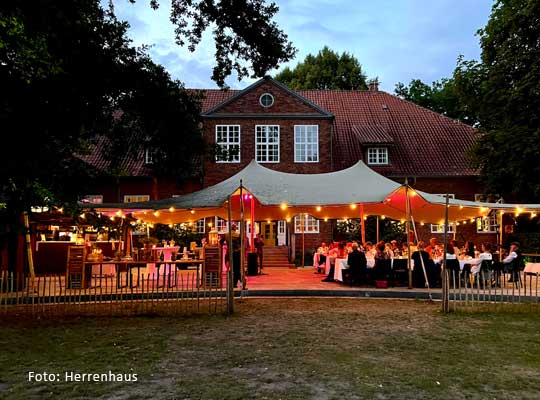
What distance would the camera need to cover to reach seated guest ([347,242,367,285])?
1266 cm

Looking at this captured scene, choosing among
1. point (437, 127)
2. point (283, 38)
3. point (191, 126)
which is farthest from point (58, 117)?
point (437, 127)

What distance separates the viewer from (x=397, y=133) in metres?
27.0

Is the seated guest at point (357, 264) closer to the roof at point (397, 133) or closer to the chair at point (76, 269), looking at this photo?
the chair at point (76, 269)

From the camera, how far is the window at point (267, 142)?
78.9 ft

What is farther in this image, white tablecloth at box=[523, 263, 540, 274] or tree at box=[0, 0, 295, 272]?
white tablecloth at box=[523, 263, 540, 274]

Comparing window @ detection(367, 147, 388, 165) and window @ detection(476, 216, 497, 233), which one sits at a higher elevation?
window @ detection(367, 147, 388, 165)

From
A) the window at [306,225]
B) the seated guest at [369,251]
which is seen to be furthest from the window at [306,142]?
the seated guest at [369,251]

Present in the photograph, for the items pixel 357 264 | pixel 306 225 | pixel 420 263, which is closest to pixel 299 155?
pixel 306 225

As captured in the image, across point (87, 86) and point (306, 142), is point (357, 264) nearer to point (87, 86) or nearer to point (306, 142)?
point (87, 86)

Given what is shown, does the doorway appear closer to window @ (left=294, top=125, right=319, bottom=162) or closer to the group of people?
window @ (left=294, top=125, right=319, bottom=162)

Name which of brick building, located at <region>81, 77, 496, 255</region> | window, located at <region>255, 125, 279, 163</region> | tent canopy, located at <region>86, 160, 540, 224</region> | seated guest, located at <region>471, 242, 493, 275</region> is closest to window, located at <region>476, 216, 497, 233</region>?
brick building, located at <region>81, 77, 496, 255</region>

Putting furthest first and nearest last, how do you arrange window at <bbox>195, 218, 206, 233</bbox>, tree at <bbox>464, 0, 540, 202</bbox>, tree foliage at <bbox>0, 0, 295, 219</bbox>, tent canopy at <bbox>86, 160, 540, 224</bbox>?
window at <bbox>195, 218, 206, 233</bbox>
tree at <bbox>464, 0, 540, 202</bbox>
tent canopy at <bbox>86, 160, 540, 224</bbox>
tree foliage at <bbox>0, 0, 295, 219</bbox>

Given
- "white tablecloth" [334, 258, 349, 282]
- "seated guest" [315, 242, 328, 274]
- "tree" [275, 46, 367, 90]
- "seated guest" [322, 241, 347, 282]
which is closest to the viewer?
"white tablecloth" [334, 258, 349, 282]

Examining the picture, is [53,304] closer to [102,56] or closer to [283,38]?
[102,56]
